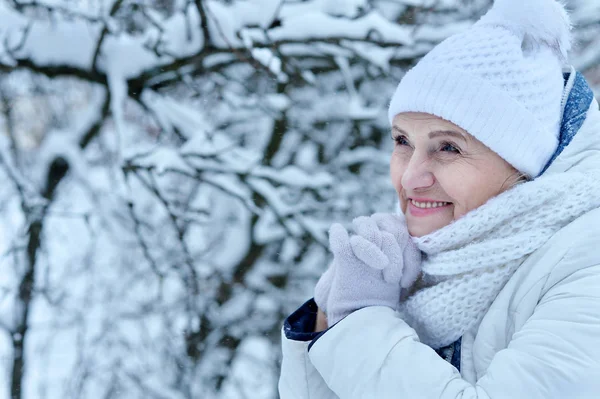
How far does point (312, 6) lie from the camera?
3805 mm

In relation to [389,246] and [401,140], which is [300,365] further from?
[401,140]

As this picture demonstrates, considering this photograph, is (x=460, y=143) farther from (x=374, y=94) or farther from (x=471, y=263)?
(x=374, y=94)

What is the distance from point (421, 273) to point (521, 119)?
0.32 metres

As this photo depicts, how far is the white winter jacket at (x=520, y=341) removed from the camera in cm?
64

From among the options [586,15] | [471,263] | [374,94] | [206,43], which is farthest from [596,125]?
[586,15]

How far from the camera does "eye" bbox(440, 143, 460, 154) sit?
0.92 metres

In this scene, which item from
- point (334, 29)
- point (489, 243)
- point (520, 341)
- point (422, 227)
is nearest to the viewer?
point (520, 341)

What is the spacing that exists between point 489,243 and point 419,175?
0.17m

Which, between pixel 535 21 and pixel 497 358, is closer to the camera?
pixel 497 358

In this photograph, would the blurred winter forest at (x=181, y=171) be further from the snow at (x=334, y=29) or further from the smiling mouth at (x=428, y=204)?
the smiling mouth at (x=428, y=204)

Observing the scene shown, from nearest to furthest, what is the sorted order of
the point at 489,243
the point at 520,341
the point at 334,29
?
the point at 520,341
the point at 489,243
the point at 334,29

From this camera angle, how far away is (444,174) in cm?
90

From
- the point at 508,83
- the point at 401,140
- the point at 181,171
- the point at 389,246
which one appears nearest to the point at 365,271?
the point at 389,246

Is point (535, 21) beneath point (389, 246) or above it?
above
